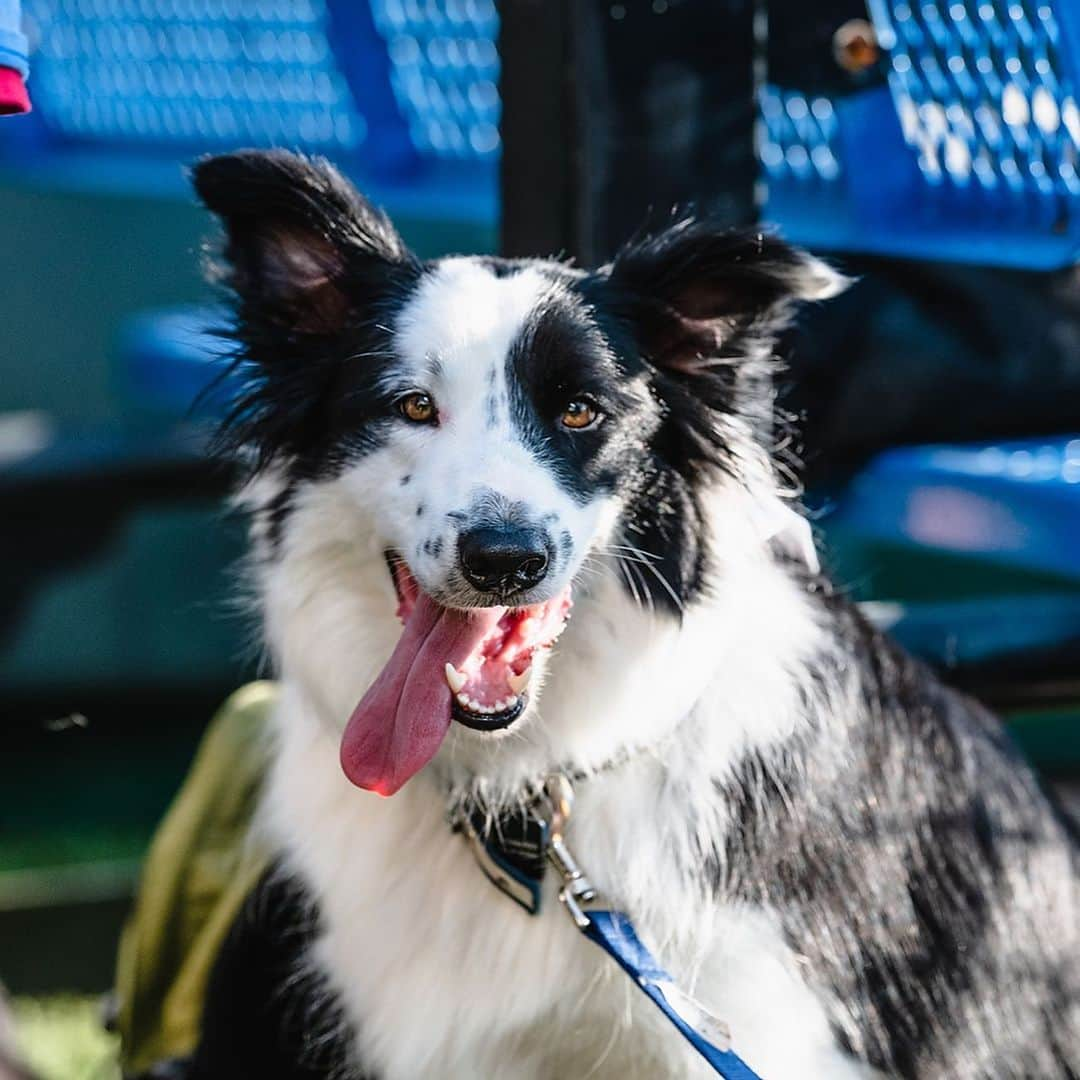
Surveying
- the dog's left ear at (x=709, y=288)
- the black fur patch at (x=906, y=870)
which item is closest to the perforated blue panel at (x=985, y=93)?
the dog's left ear at (x=709, y=288)

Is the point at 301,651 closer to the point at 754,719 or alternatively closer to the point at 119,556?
the point at 754,719

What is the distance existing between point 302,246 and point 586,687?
77 centimetres

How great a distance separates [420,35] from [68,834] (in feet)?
7.73

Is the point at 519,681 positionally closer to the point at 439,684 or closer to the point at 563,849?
the point at 439,684

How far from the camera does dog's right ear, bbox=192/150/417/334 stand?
2.16 m

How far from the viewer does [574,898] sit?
2.07 m

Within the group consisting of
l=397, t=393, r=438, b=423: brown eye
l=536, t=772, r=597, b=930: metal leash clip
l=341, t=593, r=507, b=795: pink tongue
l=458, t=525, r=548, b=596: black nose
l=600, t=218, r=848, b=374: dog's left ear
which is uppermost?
l=600, t=218, r=848, b=374: dog's left ear

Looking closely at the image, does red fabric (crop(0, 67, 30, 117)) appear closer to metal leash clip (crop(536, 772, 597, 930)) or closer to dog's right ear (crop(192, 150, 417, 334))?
dog's right ear (crop(192, 150, 417, 334))

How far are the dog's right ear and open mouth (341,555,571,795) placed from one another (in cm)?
48

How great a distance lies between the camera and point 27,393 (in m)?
5.36

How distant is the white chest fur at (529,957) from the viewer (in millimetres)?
2072

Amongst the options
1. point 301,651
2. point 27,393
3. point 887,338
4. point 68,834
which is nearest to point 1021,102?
point 887,338

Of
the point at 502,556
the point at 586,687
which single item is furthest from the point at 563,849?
the point at 502,556

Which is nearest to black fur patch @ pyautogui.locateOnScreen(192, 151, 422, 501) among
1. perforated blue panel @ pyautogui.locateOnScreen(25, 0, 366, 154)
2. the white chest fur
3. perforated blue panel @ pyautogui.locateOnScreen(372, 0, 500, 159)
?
the white chest fur
